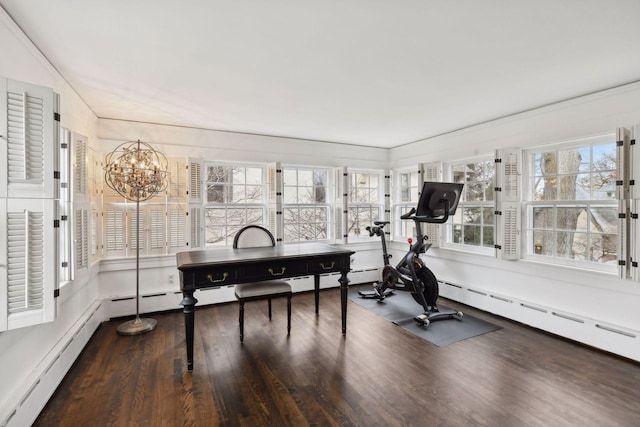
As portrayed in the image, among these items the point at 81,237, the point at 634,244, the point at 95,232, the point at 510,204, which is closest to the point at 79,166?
the point at 81,237

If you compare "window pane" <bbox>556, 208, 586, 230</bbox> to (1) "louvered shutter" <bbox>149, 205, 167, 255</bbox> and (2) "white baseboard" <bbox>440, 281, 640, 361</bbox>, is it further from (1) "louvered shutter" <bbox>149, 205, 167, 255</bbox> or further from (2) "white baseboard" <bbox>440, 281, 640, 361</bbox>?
(1) "louvered shutter" <bbox>149, 205, 167, 255</bbox>

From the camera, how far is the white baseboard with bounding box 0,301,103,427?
176 centimetres

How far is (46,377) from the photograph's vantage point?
215 centimetres

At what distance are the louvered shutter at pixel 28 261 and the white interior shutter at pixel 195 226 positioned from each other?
2.45 metres

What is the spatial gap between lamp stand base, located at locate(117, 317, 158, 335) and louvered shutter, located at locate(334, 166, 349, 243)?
293 centimetres

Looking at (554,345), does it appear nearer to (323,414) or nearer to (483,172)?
(483,172)

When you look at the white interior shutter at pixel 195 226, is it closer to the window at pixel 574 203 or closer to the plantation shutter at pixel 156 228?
the plantation shutter at pixel 156 228

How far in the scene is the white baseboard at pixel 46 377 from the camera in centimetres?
176

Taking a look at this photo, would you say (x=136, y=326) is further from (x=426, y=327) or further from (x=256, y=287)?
(x=426, y=327)

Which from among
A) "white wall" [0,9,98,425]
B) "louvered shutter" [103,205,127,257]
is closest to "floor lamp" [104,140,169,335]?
"louvered shutter" [103,205,127,257]

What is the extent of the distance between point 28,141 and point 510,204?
4404 millimetres

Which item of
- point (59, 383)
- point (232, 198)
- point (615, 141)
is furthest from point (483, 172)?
point (59, 383)

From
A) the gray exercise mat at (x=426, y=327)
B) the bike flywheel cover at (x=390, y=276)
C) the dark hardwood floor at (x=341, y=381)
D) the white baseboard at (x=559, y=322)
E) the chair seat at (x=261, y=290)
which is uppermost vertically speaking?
the chair seat at (x=261, y=290)

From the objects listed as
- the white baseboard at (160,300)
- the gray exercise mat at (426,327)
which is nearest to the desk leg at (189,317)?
the white baseboard at (160,300)
